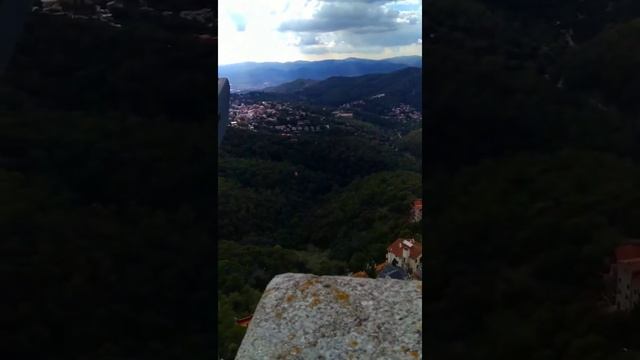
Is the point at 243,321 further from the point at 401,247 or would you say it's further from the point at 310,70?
the point at 310,70

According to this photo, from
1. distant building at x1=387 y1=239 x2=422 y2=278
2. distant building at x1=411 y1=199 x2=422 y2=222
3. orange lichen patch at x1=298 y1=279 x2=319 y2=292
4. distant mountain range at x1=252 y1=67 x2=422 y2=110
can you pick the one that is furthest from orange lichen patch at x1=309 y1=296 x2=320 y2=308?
distant mountain range at x1=252 y1=67 x2=422 y2=110
